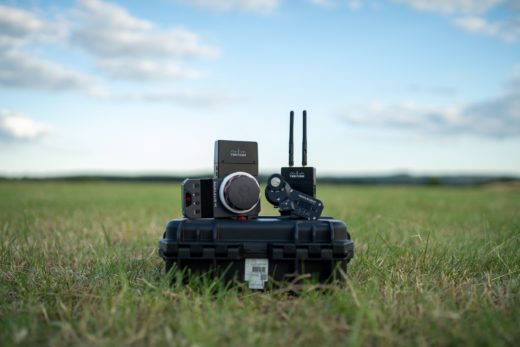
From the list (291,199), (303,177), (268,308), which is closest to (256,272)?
(268,308)

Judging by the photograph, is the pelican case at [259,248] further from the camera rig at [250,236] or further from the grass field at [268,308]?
the grass field at [268,308]

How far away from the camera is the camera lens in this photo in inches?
190

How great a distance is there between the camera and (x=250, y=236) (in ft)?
15.6

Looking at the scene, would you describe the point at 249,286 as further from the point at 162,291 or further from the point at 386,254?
the point at 386,254

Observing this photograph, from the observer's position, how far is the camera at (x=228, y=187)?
485 centimetres

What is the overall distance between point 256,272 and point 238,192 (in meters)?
0.73

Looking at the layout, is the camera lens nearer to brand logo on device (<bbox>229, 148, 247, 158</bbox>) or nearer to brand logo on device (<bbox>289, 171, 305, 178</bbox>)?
brand logo on device (<bbox>229, 148, 247, 158</bbox>)

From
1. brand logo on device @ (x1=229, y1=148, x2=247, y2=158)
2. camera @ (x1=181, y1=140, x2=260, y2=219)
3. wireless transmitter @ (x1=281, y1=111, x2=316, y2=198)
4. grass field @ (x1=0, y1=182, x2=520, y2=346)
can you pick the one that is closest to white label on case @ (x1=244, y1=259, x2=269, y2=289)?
grass field @ (x1=0, y1=182, x2=520, y2=346)

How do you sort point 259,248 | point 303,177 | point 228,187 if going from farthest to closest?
point 303,177
point 228,187
point 259,248

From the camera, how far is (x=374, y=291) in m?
4.41

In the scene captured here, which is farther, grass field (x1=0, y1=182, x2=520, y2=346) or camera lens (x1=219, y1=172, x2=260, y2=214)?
camera lens (x1=219, y1=172, x2=260, y2=214)

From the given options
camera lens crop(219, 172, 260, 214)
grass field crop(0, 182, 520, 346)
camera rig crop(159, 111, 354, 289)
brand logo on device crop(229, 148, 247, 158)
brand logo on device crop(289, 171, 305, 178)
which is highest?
brand logo on device crop(229, 148, 247, 158)

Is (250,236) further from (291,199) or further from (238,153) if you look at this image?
(238,153)

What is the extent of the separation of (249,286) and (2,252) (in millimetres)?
3544
